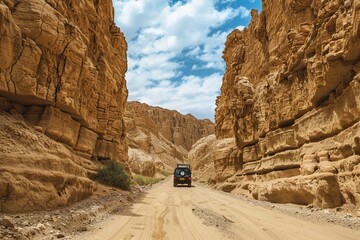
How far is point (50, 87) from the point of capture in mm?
11742

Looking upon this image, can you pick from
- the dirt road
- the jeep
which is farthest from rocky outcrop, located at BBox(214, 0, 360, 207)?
the jeep

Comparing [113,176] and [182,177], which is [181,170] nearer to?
[182,177]

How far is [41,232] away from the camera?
602cm

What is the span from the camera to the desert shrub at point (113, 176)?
16547mm

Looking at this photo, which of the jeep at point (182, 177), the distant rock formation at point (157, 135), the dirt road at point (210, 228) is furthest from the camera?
the distant rock formation at point (157, 135)

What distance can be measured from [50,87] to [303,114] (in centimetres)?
1380

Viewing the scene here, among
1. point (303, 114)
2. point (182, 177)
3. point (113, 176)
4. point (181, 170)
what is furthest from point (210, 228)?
point (181, 170)

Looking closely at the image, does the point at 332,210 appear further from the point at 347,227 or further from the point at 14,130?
the point at 14,130

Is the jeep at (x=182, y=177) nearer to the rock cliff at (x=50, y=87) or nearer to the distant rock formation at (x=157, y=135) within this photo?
the rock cliff at (x=50, y=87)

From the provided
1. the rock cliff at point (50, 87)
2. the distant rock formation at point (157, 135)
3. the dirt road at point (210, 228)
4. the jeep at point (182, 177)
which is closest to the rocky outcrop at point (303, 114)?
the dirt road at point (210, 228)

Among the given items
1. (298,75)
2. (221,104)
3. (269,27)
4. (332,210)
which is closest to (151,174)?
(221,104)

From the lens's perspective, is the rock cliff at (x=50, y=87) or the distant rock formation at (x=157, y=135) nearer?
the rock cliff at (x=50, y=87)

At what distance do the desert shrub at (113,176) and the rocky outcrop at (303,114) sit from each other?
9.26 metres

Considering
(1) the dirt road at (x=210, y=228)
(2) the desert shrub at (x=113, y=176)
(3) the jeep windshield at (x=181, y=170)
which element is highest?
(3) the jeep windshield at (x=181, y=170)
